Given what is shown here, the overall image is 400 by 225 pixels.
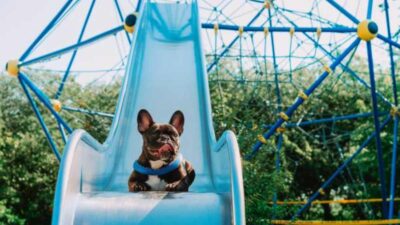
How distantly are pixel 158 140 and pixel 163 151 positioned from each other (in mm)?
84

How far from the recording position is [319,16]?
5809mm

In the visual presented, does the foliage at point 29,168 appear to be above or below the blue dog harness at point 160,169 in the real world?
above

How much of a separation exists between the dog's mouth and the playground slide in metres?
0.32

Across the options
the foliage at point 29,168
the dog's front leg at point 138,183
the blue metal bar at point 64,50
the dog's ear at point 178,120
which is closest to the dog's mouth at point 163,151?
the dog's front leg at point 138,183

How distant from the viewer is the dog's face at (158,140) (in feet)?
11.5

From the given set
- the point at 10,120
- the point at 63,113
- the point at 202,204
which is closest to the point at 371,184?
the point at 63,113

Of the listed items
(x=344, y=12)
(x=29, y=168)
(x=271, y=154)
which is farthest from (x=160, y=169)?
(x=29, y=168)

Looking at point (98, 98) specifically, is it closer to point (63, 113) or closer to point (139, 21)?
point (63, 113)

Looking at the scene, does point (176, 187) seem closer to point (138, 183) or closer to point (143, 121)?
point (138, 183)

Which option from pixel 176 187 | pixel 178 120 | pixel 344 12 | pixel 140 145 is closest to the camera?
pixel 176 187

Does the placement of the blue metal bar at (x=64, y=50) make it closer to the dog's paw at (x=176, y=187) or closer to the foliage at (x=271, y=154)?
the dog's paw at (x=176, y=187)

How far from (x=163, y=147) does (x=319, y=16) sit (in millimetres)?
3093

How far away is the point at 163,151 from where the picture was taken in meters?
3.49

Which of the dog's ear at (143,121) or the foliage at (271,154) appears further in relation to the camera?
the foliage at (271,154)
